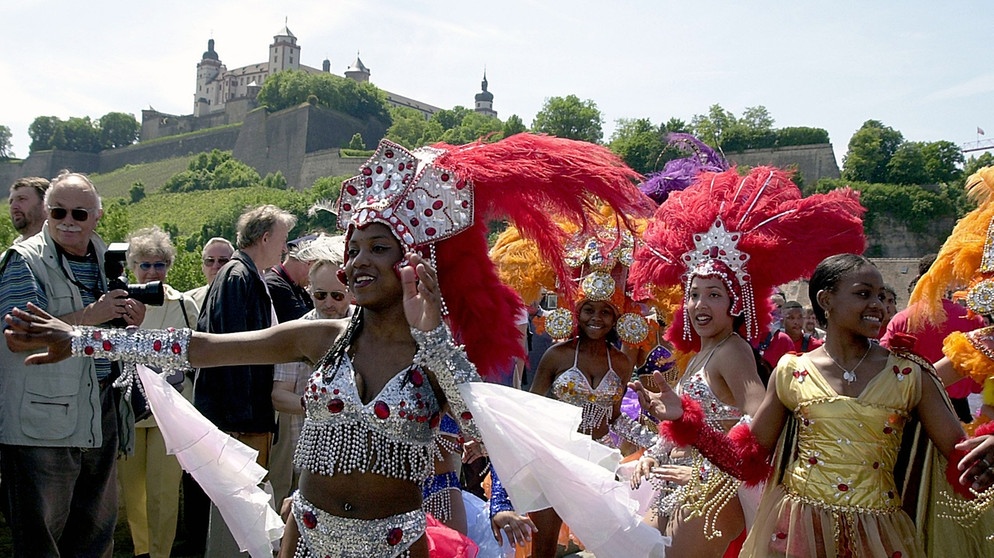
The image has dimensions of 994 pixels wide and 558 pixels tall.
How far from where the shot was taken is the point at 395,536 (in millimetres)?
2883

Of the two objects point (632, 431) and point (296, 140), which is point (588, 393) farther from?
point (296, 140)

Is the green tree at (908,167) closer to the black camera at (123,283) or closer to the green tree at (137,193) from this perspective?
the green tree at (137,193)

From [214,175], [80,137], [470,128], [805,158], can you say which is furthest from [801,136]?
[80,137]

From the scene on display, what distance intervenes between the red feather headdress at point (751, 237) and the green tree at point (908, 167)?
205 feet

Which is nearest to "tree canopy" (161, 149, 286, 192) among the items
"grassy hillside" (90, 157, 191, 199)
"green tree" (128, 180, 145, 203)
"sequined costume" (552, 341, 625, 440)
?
"grassy hillside" (90, 157, 191, 199)

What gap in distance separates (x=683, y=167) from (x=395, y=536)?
3.54m

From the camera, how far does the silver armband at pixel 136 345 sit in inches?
117

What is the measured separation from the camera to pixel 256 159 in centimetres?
8206

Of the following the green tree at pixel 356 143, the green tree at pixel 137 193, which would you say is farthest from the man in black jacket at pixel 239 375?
the green tree at pixel 137 193

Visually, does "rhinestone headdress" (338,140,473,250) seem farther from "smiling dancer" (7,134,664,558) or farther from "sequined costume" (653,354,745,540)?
"sequined costume" (653,354,745,540)

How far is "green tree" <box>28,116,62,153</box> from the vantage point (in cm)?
9844

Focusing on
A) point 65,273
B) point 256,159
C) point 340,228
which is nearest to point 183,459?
point 340,228

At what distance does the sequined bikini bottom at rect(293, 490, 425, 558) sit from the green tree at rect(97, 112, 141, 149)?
108 meters

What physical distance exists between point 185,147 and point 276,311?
91311 mm
